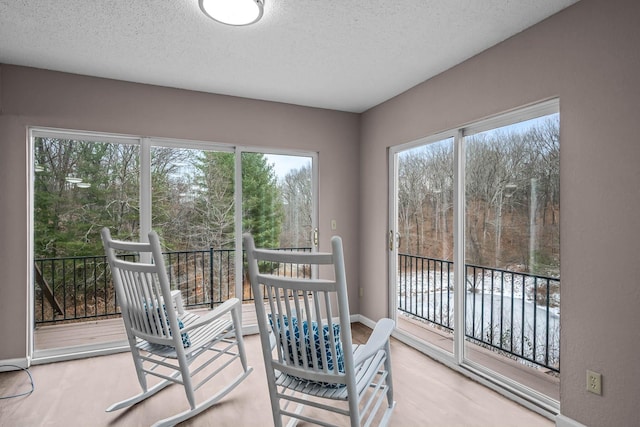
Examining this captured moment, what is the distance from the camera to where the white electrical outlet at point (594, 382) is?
1.89m

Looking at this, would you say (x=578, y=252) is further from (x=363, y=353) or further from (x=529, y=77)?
(x=363, y=353)

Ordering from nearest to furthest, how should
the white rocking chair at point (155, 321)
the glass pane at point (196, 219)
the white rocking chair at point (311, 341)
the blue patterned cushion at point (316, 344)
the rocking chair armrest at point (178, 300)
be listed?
the white rocking chair at point (311, 341), the blue patterned cushion at point (316, 344), the white rocking chair at point (155, 321), the rocking chair armrest at point (178, 300), the glass pane at point (196, 219)

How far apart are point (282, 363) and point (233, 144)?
250 cm

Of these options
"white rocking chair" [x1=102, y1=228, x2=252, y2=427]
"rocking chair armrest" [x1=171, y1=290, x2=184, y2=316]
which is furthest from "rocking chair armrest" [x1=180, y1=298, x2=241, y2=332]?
"rocking chair armrest" [x1=171, y1=290, x2=184, y2=316]

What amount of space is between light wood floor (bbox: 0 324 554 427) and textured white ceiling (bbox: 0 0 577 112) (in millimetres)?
2488

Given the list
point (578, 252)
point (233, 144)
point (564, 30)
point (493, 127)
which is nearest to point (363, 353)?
point (578, 252)

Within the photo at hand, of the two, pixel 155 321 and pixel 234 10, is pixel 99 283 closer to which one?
pixel 155 321

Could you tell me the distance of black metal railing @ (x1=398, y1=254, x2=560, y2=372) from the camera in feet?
7.88

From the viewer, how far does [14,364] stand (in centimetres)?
284

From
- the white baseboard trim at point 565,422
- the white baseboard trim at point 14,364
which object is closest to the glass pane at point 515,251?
the white baseboard trim at point 565,422

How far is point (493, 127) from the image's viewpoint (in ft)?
8.70

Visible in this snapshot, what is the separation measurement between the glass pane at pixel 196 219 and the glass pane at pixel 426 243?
1830 mm

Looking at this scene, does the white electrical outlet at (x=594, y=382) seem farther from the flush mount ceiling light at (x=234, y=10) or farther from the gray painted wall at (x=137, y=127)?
the flush mount ceiling light at (x=234, y=10)

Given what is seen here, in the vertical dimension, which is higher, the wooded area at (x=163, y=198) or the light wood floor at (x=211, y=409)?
the wooded area at (x=163, y=198)
